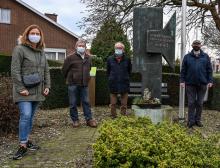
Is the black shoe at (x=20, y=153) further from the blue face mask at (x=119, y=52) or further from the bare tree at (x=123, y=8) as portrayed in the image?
the bare tree at (x=123, y=8)

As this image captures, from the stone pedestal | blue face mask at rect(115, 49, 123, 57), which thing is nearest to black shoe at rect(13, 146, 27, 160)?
the stone pedestal

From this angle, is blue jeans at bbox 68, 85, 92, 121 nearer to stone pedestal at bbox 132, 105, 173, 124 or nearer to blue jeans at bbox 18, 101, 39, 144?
stone pedestal at bbox 132, 105, 173, 124

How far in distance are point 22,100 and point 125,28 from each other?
1046 cm

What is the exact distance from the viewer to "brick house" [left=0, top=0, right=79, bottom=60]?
3741 centimetres

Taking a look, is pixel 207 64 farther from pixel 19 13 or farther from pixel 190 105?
pixel 19 13

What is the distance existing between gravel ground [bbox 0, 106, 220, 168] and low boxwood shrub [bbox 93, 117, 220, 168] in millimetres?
1122

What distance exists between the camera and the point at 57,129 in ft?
32.0

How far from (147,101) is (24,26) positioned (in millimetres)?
29503

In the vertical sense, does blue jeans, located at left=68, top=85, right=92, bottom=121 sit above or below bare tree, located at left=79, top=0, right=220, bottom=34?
below

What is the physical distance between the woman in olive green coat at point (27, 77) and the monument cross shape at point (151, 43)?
3.46m

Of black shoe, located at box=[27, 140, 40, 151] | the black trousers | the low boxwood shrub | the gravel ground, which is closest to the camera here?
the low boxwood shrub

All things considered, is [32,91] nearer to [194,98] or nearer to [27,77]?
[27,77]

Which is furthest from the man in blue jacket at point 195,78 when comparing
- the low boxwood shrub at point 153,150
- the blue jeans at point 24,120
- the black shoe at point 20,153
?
the low boxwood shrub at point 153,150

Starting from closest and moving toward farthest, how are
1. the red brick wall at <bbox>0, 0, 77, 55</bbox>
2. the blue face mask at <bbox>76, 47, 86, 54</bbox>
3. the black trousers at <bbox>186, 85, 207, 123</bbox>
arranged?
the blue face mask at <bbox>76, 47, 86, 54</bbox>
the black trousers at <bbox>186, 85, 207, 123</bbox>
the red brick wall at <bbox>0, 0, 77, 55</bbox>
